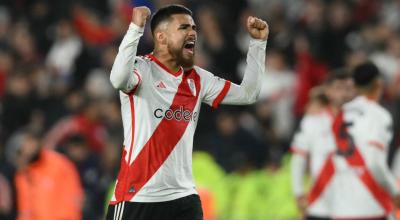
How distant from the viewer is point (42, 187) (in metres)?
11.6

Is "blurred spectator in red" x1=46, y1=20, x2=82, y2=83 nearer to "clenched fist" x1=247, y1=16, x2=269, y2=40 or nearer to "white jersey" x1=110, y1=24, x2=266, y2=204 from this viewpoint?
"clenched fist" x1=247, y1=16, x2=269, y2=40

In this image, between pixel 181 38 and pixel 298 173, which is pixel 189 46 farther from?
pixel 298 173

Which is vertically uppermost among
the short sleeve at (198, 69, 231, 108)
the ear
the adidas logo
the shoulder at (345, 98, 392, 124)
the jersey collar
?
the ear

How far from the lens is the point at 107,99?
15227mm

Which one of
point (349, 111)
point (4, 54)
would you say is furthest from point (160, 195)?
point (4, 54)

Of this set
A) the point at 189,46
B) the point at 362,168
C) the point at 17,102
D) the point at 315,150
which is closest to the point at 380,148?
the point at 362,168

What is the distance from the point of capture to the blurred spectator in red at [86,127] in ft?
48.6

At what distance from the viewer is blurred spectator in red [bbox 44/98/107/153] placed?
48.6 feet

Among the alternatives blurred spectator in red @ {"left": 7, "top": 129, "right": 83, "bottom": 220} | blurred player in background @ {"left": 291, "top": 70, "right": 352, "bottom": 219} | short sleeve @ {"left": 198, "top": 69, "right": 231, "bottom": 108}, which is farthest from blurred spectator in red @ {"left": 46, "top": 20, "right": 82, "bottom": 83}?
short sleeve @ {"left": 198, "top": 69, "right": 231, "bottom": 108}

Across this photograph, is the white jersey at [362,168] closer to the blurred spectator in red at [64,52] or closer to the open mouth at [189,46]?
the open mouth at [189,46]

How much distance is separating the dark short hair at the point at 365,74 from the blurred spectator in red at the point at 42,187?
3537 millimetres

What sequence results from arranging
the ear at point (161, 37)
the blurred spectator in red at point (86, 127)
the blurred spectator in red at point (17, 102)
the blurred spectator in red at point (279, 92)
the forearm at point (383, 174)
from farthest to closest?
the blurred spectator in red at point (279, 92) < the blurred spectator in red at point (86, 127) < the blurred spectator in red at point (17, 102) < the forearm at point (383, 174) < the ear at point (161, 37)

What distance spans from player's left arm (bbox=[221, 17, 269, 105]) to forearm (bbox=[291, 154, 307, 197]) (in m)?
3.05

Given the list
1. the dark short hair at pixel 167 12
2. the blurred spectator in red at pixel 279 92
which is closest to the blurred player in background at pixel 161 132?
the dark short hair at pixel 167 12
